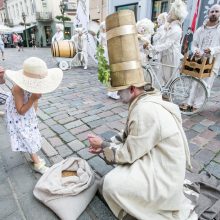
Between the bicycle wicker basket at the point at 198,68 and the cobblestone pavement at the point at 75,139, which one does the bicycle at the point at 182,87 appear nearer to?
the bicycle wicker basket at the point at 198,68

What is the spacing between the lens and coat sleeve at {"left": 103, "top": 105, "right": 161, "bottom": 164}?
158 centimetres

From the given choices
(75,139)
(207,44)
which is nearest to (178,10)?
(207,44)

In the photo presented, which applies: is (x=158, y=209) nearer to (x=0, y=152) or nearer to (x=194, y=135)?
(x=194, y=135)

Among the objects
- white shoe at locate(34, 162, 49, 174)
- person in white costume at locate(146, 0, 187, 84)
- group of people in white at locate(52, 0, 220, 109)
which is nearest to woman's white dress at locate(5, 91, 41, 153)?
white shoe at locate(34, 162, 49, 174)

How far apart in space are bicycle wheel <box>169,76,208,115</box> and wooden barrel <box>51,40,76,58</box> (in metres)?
5.78

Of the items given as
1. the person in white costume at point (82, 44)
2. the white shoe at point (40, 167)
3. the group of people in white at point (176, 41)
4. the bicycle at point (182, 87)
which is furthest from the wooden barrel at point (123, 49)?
the person in white costume at point (82, 44)

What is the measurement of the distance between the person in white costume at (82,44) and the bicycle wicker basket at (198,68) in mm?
5721

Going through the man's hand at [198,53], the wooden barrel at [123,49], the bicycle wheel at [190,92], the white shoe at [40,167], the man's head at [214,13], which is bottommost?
the white shoe at [40,167]

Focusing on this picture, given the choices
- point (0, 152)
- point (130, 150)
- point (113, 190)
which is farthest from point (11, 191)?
point (130, 150)

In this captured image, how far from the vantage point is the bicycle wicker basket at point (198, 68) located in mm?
3806

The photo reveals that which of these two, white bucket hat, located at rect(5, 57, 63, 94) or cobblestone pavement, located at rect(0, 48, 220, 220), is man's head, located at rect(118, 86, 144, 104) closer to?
white bucket hat, located at rect(5, 57, 63, 94)

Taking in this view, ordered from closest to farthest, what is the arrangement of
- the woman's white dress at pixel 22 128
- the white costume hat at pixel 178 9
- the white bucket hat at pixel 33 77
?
the white bucket hat at pixel 33 77 → the woman's white dress at pixel 22 128 → the white costume hat at pixel 178 9

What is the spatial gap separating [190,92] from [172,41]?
1.16m

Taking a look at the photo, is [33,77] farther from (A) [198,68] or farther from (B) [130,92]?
(A) [198,68]
